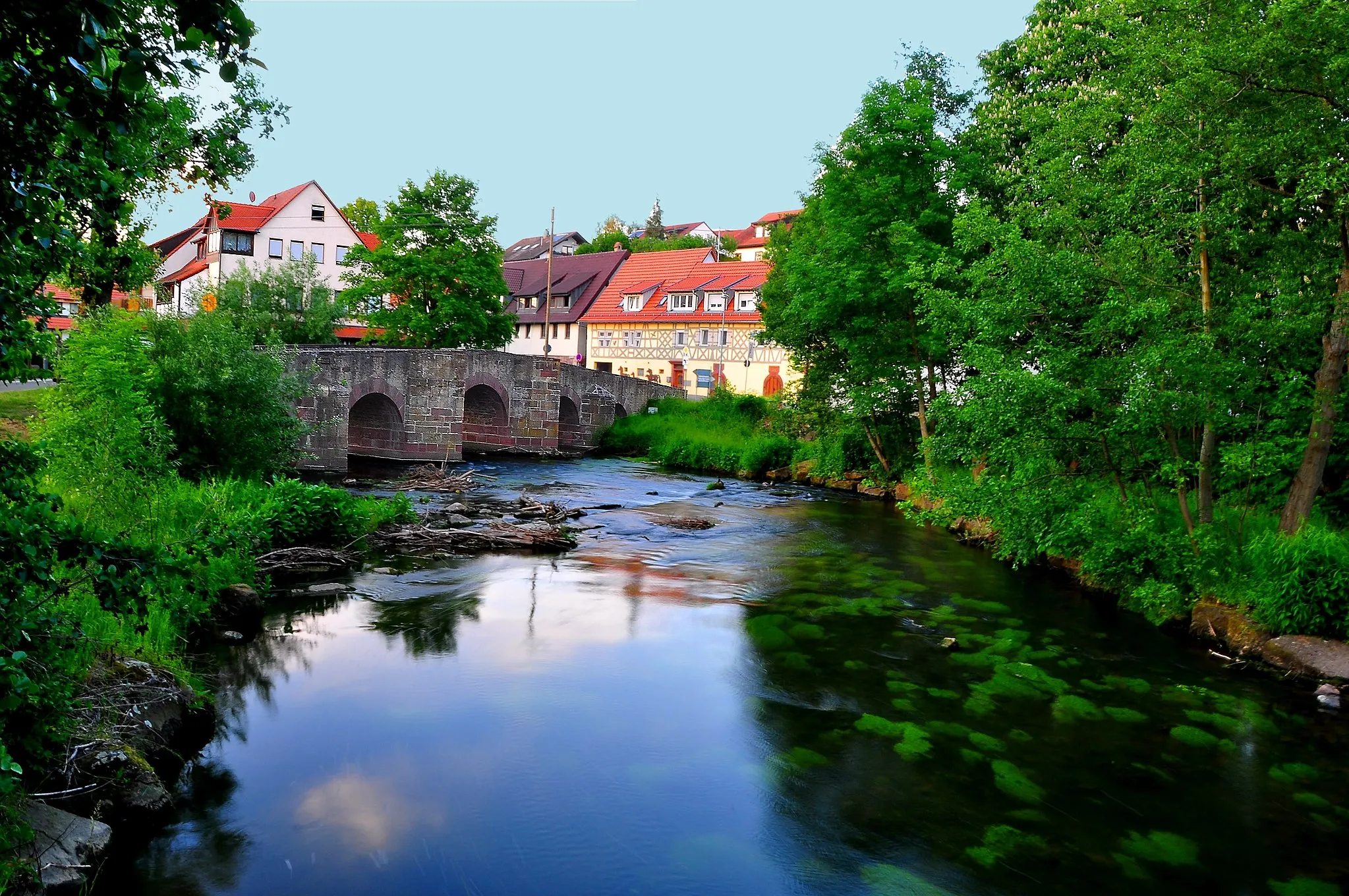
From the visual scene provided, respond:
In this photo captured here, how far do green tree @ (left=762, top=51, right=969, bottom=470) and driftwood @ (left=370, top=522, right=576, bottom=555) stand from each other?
9766 millimetres

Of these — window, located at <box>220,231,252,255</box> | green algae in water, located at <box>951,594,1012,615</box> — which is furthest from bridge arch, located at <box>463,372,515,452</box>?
window, located at <box>220,231,252,255</box>

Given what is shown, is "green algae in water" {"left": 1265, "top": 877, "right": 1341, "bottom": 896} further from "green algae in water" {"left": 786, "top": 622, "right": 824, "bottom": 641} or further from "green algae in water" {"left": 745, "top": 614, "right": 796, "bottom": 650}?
"green algae in water" {"left": 786, "top": 622, "right": 824, "bottom": 641}

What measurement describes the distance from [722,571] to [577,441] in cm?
2033

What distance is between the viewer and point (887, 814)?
24.5 ft

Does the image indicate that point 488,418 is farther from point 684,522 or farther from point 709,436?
point 684,522

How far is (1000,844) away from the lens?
709cm

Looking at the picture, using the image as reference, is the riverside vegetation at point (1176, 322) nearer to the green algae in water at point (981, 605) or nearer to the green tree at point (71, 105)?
the green algae in water at point (981, 605)

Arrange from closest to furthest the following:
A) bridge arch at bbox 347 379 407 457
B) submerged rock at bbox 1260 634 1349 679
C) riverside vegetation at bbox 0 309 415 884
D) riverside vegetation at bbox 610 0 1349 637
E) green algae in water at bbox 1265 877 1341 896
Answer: riverside vegetation at bbox 0 309 415 884 < green algae in water at bbox 1265 877 1341 896 < submerged rock at bbox 1260 634 1349 679 < riverside vegetation at bbox 610 0 1349 637 < bridge arch at bbox 347 379 407 457

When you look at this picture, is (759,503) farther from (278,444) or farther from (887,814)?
(887,814)

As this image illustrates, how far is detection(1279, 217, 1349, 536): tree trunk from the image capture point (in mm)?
11289

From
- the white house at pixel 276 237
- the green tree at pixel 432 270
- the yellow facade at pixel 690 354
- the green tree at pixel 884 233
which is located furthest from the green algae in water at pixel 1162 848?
the white house at pixel 276 237

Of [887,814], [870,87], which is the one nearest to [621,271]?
[870,87]

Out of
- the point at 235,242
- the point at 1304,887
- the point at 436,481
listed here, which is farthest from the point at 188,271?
the point at 1304,887

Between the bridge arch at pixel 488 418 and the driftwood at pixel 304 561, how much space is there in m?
17.7
